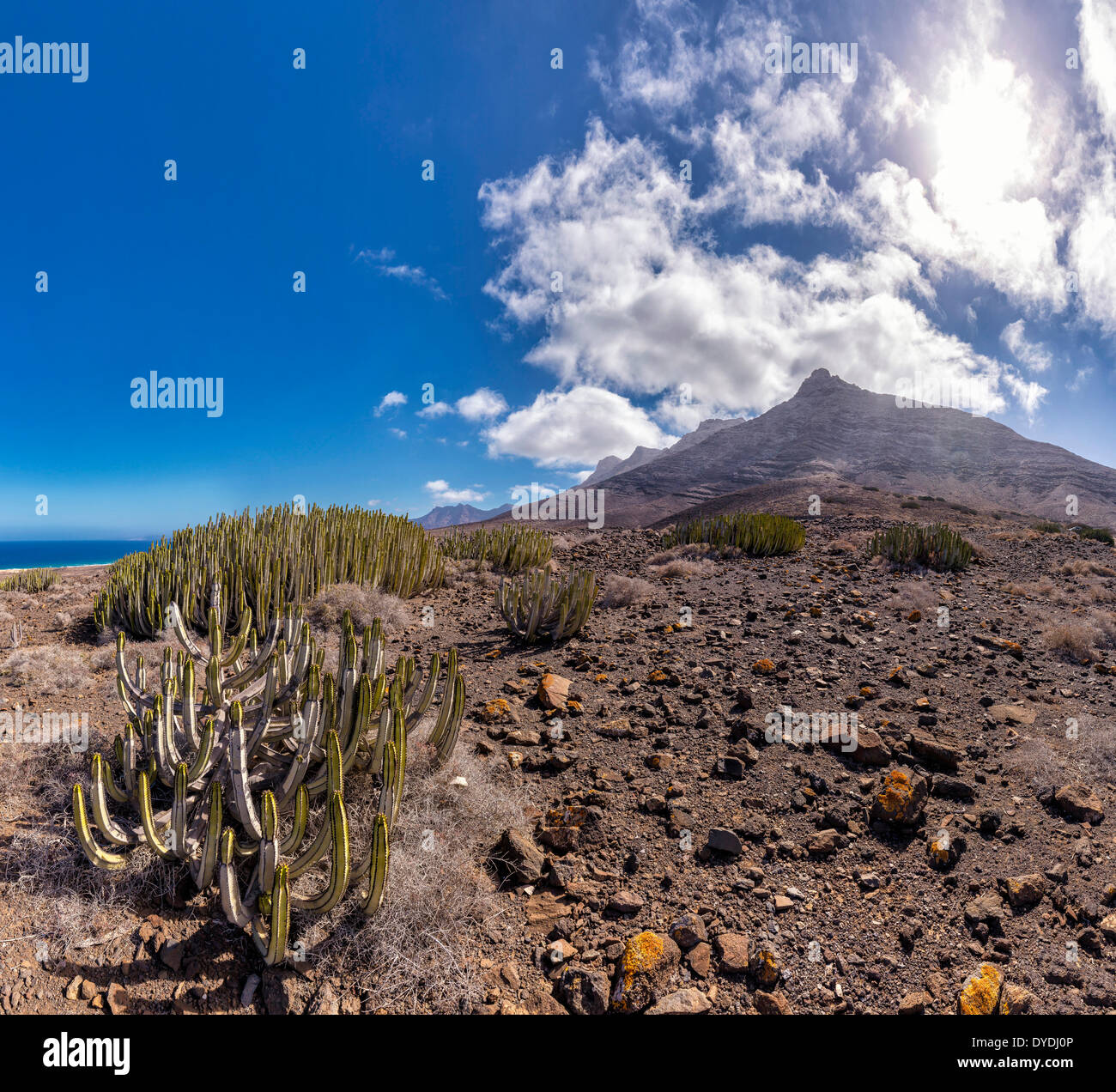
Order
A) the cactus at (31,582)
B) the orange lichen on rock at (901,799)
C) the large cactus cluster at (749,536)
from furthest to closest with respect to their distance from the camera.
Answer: the large cactus cluster at (749,536) < the cactus at (31,582) < the orange lichen on rock at (901,799)

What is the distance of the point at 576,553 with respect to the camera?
42.7 feet

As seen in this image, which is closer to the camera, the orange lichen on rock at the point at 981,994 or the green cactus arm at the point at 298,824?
the orange lichen on rock at the point at 981,994

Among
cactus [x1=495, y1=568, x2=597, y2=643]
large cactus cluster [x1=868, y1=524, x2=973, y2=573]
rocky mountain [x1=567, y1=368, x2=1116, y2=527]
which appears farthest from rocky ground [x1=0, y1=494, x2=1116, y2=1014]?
rocky mountain [x1=567, y1=368, x2=1116, y2=527]

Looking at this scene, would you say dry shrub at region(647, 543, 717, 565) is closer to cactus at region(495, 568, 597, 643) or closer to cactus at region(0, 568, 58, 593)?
cactus at region(495, 568, 597, 643)

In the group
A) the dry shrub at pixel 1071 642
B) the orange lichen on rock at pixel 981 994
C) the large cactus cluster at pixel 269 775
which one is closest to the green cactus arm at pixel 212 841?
the large cactus cluster at pixel 269 775

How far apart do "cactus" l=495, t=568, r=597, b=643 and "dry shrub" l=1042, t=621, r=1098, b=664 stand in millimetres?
4659

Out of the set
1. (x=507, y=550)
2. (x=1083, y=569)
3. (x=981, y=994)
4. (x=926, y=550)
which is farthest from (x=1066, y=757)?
(x=1083, y=569)

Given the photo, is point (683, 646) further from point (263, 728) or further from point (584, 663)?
point (263, 728)

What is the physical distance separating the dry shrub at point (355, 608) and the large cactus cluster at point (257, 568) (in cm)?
25

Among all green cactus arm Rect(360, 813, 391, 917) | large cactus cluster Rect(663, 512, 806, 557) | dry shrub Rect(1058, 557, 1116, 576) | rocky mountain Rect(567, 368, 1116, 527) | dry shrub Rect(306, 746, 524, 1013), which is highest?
rocky mountain Rect(567, 368, 1116, 527)

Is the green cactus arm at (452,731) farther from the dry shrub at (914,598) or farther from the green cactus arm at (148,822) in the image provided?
the dry shrub at (914,598)

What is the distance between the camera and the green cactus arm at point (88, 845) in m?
2.08

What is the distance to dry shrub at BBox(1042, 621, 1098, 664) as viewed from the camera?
17.4ft
